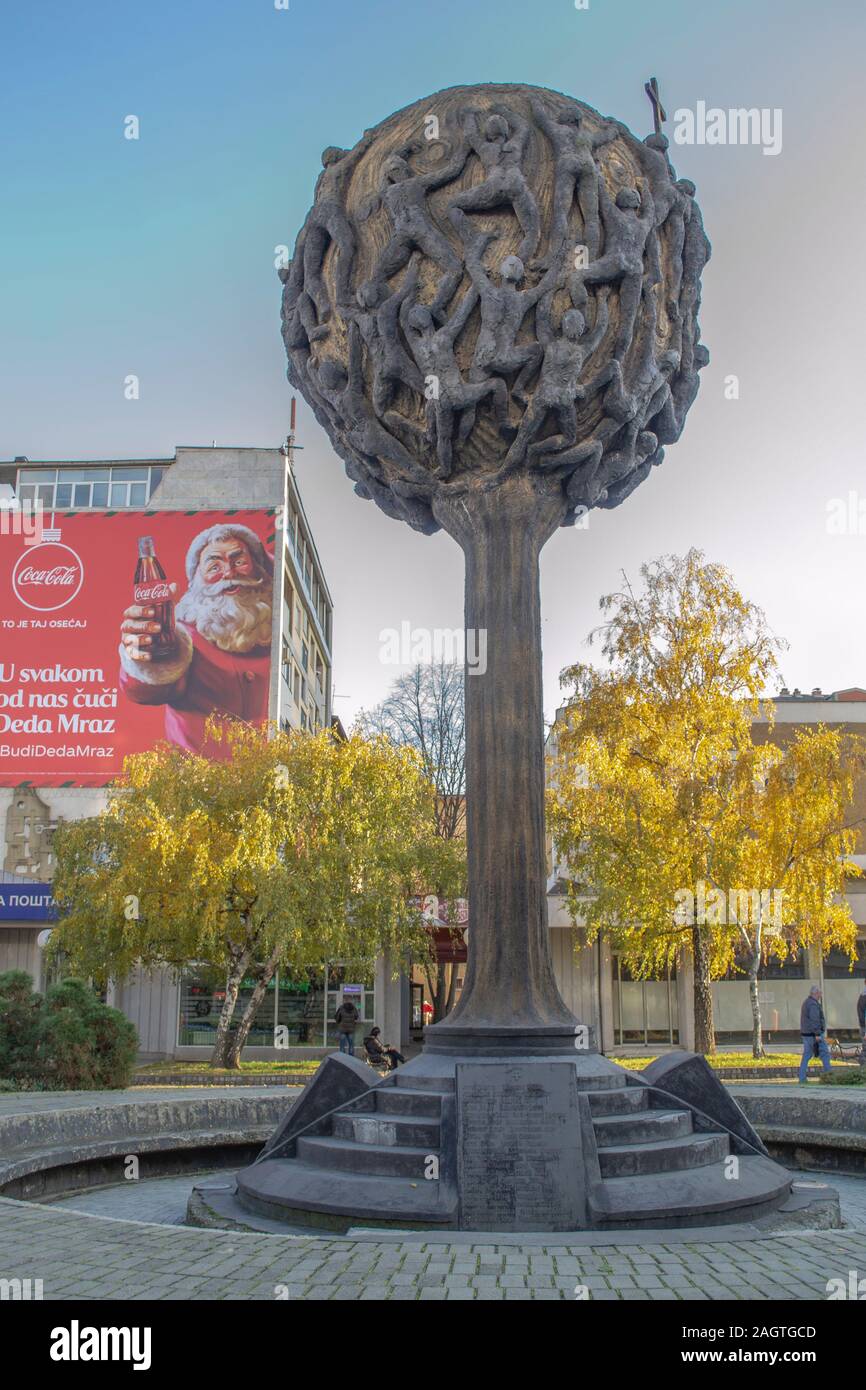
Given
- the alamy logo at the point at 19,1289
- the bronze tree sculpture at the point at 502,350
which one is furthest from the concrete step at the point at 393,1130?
the alamy logo at the point at 19,1289

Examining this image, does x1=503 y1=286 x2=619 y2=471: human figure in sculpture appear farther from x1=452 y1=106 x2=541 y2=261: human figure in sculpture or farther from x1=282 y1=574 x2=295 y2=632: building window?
x1=282 y1=574 x2=295 y2=632: building window

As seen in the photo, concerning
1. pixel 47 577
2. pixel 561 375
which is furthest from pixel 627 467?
pixel 47 577

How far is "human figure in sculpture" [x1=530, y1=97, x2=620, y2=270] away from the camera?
8.13m

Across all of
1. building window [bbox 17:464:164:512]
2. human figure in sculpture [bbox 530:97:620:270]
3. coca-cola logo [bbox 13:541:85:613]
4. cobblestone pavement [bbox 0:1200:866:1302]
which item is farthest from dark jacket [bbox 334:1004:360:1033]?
building window [bbox 17:464:164:512]

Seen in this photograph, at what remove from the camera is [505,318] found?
313 inches

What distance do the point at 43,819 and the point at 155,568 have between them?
31.9 feet

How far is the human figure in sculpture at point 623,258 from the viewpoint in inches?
318

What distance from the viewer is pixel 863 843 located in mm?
34938

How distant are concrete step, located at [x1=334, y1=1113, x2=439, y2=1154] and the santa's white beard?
34.7 meters

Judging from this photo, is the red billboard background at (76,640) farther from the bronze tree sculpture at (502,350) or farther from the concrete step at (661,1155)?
the concrete step at (661,1155)

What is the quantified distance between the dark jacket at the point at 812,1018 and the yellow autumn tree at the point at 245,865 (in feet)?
33.8

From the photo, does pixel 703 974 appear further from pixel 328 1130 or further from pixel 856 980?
pixel 328 1130

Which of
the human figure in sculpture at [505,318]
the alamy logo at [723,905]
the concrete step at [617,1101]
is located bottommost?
the concrete step at [617,1101]

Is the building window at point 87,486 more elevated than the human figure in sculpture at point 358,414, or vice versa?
the building window at point 87,486
